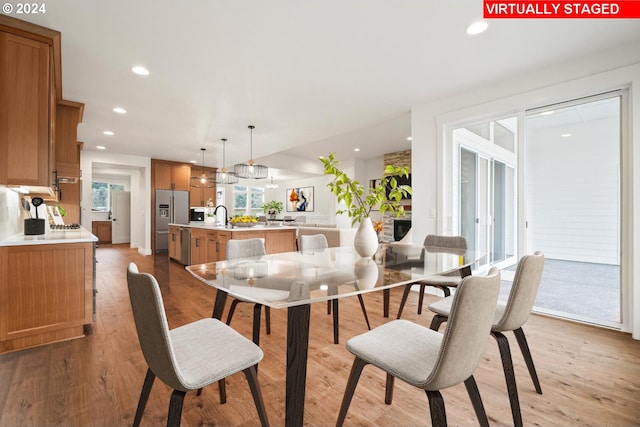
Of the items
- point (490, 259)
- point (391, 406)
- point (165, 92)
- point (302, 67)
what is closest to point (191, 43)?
point (302, 67)

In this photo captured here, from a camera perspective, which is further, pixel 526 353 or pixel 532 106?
pixel 532 106

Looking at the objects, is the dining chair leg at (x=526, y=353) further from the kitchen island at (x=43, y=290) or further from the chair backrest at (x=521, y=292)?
the kitchen island at (x=43, y=290)

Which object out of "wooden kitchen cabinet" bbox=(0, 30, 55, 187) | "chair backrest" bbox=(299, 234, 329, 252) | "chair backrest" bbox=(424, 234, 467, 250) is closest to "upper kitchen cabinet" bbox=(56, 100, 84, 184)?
"wooden kitchen cabinet" bbox=(0, 30, 55, 187)

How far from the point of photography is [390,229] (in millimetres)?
7738

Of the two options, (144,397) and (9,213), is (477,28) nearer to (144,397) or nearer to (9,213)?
(144,397)

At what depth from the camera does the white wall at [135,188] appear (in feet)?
21.4

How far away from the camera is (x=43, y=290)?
7.30 ft

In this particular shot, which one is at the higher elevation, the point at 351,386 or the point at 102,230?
the point at 102,230

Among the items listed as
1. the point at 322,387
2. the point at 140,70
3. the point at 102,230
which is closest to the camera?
the point at 322,387

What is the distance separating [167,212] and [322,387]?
7192mm

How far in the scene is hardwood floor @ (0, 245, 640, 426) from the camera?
4.65ft

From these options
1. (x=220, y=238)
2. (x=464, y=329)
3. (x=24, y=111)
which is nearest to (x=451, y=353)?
(x=464, y=329)

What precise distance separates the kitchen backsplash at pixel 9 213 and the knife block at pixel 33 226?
0.40 feet

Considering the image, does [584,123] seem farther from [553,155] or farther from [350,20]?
[350,20]
